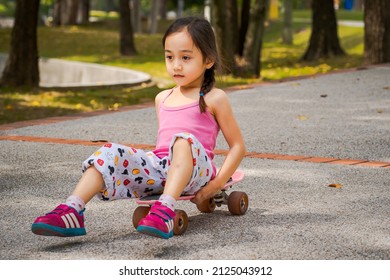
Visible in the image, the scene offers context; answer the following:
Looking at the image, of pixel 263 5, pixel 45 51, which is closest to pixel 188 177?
pixel 263 5

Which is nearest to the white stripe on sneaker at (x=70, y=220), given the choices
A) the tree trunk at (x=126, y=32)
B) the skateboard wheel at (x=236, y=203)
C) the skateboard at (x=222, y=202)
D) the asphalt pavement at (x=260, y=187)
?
the asphalt pavement at (x=260, y=187)

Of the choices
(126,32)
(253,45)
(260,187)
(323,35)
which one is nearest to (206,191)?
(260,187)

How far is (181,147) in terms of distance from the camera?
4.71 meters

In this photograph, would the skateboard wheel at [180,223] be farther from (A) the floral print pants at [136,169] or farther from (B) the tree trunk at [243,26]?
(B) the tree trunk at [243,26]

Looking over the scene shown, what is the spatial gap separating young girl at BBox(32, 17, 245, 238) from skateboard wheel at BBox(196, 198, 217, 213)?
310 mm

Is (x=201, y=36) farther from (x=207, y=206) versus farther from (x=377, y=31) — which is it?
(x=377, y=31)

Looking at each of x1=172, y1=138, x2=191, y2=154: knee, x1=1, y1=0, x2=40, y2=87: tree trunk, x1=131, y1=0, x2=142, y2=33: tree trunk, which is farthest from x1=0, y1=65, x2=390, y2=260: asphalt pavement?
x1=131, y1=0, x2=142, y2=33: tree trunk

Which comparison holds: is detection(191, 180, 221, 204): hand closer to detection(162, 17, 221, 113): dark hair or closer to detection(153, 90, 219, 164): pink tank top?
detection(153, 90, 219, 164): pink tank top

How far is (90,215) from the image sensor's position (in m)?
5.34

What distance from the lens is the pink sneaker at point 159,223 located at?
438 cm

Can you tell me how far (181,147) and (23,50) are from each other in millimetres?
11676

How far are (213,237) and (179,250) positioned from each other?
0.32m

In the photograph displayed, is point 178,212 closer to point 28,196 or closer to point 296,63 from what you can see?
point 28,196

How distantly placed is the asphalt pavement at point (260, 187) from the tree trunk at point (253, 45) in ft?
16.9
